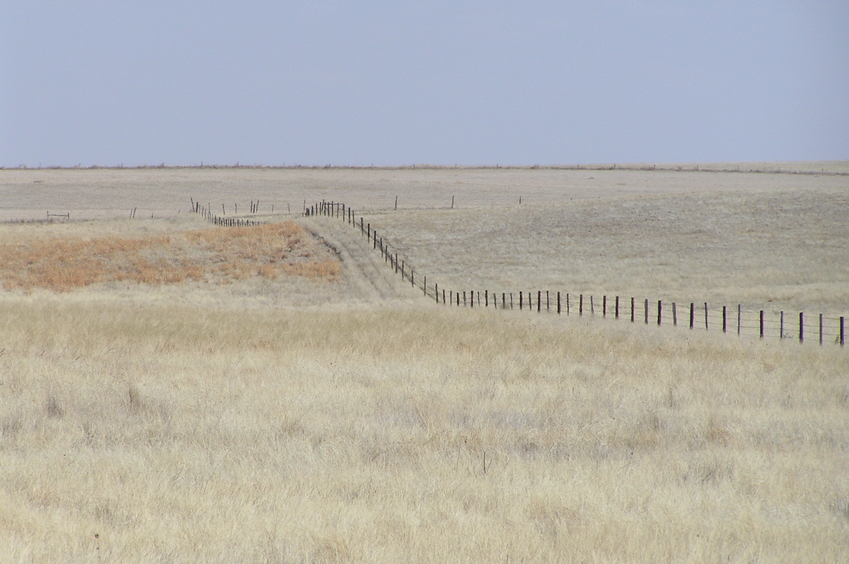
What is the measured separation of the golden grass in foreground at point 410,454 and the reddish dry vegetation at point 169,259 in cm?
3113

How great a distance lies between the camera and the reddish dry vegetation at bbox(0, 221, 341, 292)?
45.4 metres

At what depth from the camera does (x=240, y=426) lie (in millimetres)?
8922

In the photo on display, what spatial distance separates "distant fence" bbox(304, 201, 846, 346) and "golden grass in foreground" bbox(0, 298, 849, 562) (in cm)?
1240

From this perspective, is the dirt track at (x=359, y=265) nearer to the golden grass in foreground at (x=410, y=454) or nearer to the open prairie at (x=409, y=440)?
the open prairie at (x=409, y=440)

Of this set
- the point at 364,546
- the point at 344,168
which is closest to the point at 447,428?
the point at 364,546

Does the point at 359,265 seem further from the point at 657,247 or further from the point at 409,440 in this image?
the point at 409,440

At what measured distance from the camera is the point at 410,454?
8062mm

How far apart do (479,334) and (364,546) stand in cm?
1267

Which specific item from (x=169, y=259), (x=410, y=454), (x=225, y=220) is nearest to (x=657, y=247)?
(x=169, y=259)

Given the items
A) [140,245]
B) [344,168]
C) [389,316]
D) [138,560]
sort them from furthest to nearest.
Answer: [344,168], [140,245], [389,316], [138,560]

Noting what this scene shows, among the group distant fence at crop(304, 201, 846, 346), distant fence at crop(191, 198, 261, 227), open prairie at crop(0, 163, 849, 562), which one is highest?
open prairie at crop(0, 163, 849, 562)

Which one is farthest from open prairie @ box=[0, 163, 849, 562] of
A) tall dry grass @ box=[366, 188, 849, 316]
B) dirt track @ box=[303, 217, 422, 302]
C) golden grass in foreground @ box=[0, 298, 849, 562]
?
tall dry grass @ box=[366, 188, 849, 316]

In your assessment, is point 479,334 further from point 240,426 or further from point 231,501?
point 231,501

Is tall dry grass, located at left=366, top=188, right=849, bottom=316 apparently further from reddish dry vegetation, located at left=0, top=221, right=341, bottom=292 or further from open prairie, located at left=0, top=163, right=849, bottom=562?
open prairie, located at left=0, top=163, right=849, bottom=562
